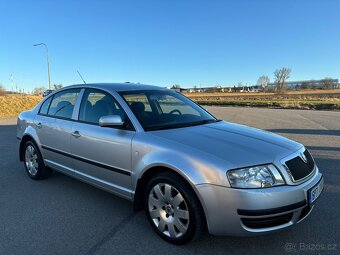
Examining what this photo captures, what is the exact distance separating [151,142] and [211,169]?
0.80 metres

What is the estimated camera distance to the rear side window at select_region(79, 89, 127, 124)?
4.09 meters

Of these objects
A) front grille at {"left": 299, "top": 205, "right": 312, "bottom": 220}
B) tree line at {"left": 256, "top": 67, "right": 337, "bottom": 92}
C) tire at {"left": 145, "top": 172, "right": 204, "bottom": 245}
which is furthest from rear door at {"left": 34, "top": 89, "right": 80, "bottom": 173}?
tree line at {"left": 256, "top": 67, "right": 337, "bottom": 92}

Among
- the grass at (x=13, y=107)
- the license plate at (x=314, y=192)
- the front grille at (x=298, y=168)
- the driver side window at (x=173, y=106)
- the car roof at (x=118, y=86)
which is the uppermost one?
the car roof at (x=118, y=86)

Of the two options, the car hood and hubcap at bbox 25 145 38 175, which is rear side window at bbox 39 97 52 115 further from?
the car hood

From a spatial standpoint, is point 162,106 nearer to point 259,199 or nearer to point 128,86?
point 128,86

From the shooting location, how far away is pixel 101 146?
12.9 feet

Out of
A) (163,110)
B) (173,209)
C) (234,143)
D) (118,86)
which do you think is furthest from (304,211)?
(118,86)

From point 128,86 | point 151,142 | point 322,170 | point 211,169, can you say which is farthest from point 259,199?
point 322,170

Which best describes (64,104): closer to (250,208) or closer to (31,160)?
(31,160)

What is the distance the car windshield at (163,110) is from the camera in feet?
12.6

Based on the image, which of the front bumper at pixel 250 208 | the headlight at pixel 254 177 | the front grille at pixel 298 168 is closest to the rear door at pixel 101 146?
the front bumper at pixel 250 208

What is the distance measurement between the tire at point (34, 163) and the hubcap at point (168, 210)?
2685mm

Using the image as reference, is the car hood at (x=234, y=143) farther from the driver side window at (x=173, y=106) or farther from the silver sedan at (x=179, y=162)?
the driver side window at (x=173, y=106)

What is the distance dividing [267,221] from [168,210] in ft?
3.24
